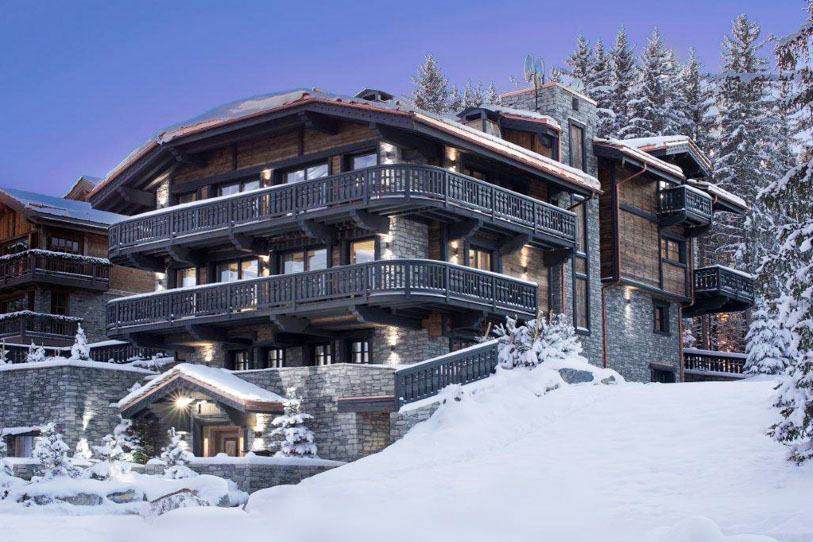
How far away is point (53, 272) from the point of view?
45844mm

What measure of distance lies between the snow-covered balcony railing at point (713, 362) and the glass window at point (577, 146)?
10.4 meters

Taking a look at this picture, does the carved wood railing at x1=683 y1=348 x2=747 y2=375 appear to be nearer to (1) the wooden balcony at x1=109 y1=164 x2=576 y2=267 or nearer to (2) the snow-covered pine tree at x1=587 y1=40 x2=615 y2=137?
(1) the wooden balcony at x1=109 y1=164 x2=576 y2=267

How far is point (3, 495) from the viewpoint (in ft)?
79.7

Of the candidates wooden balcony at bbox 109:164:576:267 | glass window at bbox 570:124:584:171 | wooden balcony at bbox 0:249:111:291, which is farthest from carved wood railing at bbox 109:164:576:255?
wooden balcony at bbox 0:249:111:291

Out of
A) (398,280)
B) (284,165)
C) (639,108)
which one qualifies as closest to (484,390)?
(398,280)

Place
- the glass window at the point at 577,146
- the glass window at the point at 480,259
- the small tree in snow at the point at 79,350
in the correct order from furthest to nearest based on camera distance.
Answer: the glass window at the point at 577,146
the small tree in snow at the point at 79,350
the glass window at the point at 480,259

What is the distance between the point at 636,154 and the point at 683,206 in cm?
332

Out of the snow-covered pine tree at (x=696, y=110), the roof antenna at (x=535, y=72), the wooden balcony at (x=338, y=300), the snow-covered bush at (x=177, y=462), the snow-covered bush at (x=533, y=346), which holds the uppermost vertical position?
the snow-covered pine tree at (x=696, y=110)

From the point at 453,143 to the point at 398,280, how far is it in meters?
4.72

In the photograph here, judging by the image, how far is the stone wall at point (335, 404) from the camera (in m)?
28.1

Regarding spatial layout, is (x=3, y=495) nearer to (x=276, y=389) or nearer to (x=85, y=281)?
(x=276, y=389)

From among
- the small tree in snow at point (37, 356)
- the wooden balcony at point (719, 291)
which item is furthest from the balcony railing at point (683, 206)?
the small tree in snow at point (37, 356)

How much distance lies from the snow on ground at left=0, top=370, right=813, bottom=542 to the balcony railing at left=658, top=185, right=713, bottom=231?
51.5 feet

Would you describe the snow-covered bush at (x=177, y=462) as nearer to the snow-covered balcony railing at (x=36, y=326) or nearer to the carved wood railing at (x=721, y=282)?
the snow-covered balcony railing at (x=36, y=326)
